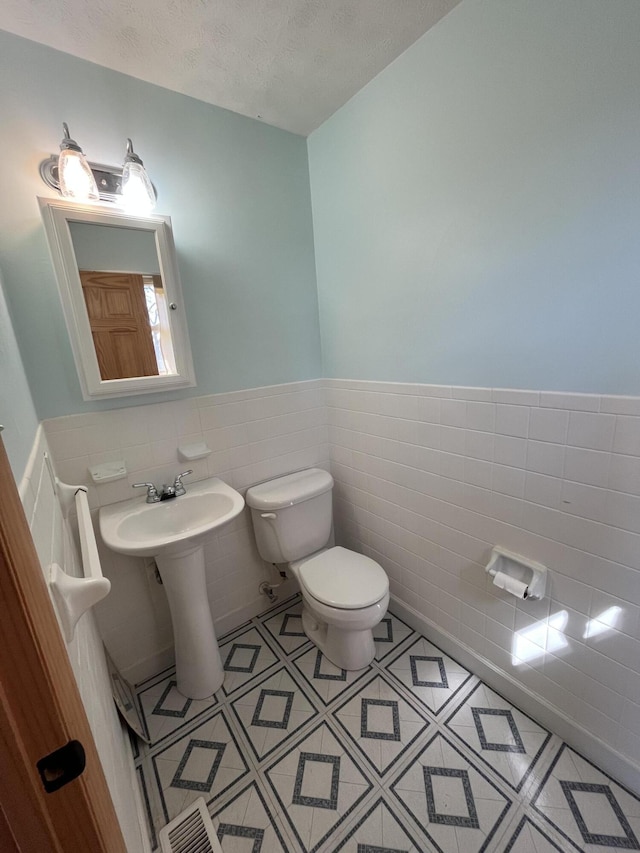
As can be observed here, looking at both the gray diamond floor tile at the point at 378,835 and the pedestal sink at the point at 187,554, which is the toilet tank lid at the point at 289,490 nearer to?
the pedestal sink at the point at 187,554

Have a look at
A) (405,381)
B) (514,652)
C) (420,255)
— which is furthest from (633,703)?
(420,255)

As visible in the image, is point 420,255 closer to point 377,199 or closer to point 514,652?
point 377,199

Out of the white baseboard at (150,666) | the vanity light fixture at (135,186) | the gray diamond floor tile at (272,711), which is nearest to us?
the vanity light fixture at (135,186)

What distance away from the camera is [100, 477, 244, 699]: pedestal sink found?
1.25 m

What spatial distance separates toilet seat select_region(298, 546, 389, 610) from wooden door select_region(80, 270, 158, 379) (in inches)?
42.5

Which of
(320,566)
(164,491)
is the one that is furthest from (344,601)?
(164,491)

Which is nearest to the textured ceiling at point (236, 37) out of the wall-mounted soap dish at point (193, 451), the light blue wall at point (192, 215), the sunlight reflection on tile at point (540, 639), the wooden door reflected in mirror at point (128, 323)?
the light blue wall at point (192, 215)

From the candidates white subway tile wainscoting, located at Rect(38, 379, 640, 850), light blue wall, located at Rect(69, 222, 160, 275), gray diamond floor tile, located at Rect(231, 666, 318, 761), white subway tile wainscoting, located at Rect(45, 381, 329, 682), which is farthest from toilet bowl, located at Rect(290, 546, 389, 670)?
light blue wall, located at Rect(69, 222, 160, 275)

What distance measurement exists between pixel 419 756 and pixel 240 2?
7.93 feet

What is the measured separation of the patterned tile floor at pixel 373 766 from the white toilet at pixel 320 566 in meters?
0.14

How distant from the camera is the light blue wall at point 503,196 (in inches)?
33.4

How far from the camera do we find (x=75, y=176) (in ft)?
3.54

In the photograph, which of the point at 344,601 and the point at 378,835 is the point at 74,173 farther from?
the point at 378,835

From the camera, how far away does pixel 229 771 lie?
46.5 inches
